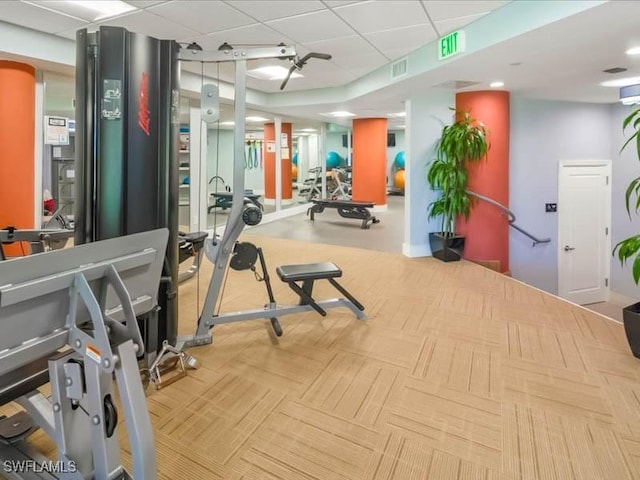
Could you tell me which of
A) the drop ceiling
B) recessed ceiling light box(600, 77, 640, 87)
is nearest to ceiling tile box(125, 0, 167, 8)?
the drop ceiling

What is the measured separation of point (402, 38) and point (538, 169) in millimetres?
3337

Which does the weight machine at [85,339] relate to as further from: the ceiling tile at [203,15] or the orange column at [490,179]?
the orange column at [490,179]

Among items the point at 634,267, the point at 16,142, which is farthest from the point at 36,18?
the point at 634,267

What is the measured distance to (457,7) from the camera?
3.50 meters

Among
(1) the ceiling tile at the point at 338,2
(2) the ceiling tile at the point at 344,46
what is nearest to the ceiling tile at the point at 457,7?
(1) the ceiling tile at the point at 338,2

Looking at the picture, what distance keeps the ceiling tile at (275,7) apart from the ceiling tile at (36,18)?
178 centimetres

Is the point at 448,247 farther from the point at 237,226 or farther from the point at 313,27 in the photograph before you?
the point at 237,226

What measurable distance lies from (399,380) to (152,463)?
1695 millimetres

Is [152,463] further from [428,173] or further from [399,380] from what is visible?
[428,173]

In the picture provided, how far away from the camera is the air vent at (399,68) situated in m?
5.07

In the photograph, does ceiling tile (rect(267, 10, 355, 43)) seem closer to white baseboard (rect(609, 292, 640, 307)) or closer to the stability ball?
white baseboard (rect(609, 292, 640, 307))

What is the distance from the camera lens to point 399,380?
8.43 ft

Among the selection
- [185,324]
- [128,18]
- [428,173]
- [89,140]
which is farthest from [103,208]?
[428,173]

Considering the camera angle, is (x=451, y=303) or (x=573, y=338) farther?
(x=451, y=303)
